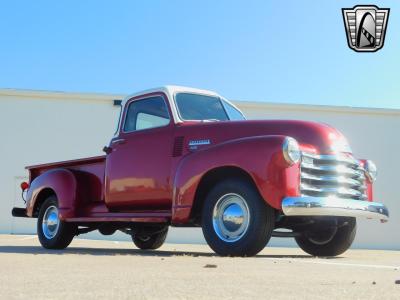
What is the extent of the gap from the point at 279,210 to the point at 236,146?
0.78 metres

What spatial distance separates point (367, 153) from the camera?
22.5m

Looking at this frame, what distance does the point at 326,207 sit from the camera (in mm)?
6000

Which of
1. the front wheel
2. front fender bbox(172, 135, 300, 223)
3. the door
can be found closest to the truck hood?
front fender bbox(172, 135, 300, 223)

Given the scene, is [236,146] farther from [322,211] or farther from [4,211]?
[4,211]

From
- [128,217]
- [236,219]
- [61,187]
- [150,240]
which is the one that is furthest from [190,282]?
[150,240]

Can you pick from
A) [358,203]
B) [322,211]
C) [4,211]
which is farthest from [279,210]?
[4,211]

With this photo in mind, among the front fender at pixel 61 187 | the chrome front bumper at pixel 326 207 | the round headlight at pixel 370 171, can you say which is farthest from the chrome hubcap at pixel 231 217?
the front fender at pixel 61 187

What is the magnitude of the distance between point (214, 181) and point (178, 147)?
74 centimetres

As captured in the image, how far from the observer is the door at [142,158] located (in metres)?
7.21

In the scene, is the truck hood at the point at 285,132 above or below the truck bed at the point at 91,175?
above

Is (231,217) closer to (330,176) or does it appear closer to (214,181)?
(214,181)

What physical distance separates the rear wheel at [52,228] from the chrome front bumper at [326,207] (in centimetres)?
376

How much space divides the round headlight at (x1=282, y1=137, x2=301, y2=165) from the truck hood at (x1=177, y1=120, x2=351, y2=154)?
262 millimetres

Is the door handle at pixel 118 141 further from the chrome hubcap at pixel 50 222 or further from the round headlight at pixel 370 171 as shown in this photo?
the round headlight at pixel 370 171
